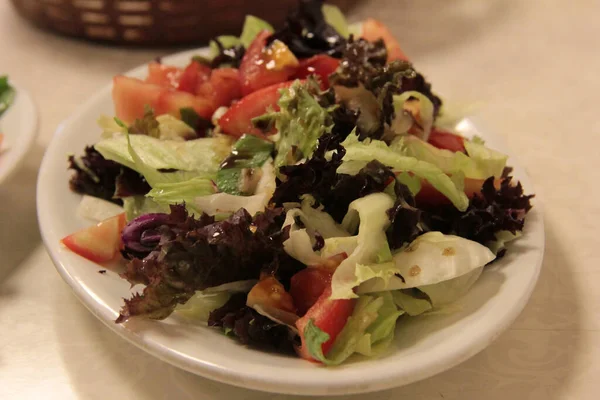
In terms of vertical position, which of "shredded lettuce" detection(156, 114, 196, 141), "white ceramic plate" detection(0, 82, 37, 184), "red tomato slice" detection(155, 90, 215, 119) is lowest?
"white ceramic plate" detection(0, 82, 37, 184)

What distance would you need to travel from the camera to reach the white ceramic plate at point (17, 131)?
1.41 meters

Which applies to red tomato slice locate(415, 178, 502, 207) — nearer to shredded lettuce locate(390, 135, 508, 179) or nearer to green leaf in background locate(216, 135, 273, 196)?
shredded lettuce locate(390, 135, 508, 179)

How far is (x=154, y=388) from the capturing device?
1081 mm

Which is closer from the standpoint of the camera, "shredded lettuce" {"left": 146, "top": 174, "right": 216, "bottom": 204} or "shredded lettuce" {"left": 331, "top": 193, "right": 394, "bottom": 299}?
"shredded lettuce" {"left": 331, "top": 193, "right": 394, "bottom": 299}

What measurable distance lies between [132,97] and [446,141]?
789 mm

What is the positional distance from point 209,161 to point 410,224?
1.56 feet

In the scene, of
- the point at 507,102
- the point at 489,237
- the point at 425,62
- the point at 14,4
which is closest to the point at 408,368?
the point at 489,237

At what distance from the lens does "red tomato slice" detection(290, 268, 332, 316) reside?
102 cm

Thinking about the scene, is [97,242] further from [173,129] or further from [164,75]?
[164,75]

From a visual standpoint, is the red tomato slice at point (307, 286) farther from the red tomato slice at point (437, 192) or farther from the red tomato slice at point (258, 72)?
the red tomato slice at point (258, 72)

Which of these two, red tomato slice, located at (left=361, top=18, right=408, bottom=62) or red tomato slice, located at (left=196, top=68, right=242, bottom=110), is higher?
red tomato slice, located at (left=361, top=18, right=408, bottom=62)

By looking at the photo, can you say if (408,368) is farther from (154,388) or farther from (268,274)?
(154,388)

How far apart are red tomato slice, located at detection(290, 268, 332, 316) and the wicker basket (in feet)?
4.73

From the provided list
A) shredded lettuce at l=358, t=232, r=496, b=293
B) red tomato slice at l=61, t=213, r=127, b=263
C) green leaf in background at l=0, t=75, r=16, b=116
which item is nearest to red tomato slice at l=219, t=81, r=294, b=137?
red tomato slice at l=61, t=213, r=127, b=263
